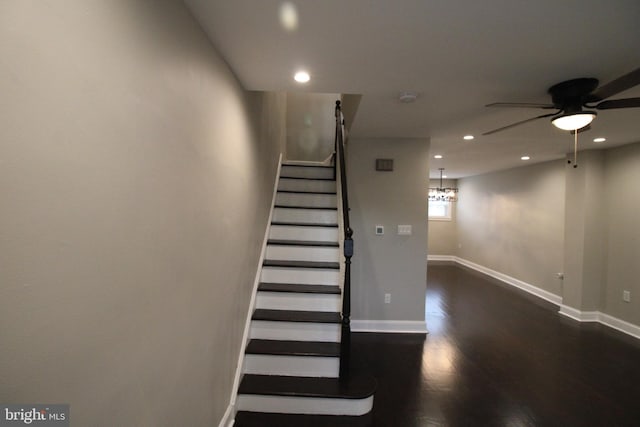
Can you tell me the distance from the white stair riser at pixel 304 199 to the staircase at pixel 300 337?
0.52ft

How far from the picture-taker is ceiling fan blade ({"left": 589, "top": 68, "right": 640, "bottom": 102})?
1378 mm

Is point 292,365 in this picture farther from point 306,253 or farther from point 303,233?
point 303,233

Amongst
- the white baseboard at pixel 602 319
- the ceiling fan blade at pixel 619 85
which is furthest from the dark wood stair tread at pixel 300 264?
the white baseboard at pixel 602 319

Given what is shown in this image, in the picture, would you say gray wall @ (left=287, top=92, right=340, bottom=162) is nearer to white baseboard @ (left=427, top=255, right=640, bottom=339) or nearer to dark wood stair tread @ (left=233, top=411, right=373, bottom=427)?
dark wood stair tread @ (left=233, top=411, right=373, bottom=427)

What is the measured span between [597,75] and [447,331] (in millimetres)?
2962

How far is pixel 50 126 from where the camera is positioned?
621mm

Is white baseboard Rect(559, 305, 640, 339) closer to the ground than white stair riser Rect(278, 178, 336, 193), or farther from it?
closer to the ground

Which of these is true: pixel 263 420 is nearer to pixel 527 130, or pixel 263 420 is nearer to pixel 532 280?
pixel 527 130

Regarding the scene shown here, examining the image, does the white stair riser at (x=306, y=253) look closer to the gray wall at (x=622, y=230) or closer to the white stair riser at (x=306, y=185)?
the white stair riser at (x=306, y=185)

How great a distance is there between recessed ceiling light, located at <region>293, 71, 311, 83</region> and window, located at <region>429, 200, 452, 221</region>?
7.34 metres

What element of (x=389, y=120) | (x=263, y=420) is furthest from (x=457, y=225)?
(x=263, y=420)

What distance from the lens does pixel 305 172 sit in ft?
14.1

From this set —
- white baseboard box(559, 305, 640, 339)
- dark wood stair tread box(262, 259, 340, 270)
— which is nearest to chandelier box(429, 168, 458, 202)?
white baseboard box(559, 305, 640, 339)

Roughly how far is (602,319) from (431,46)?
15.8 feet
